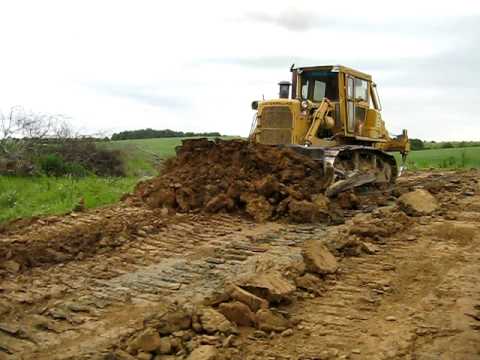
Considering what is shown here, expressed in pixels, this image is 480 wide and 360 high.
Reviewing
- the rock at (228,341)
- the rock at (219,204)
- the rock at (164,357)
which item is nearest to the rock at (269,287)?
the rock at (228,341)

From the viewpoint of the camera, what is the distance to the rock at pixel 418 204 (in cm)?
982

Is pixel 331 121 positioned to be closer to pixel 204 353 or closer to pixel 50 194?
pixel 50 194

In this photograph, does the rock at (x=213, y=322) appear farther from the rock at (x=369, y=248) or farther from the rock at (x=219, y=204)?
the rock at (x=219, y=204)

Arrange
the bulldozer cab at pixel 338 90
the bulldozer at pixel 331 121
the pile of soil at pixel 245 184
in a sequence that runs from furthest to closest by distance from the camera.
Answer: the bulldozer cab at pixel 338 90
the bulldozer at pixel 331 121
the pile of soil at pixel 245 184

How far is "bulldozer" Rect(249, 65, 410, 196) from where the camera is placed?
1145 centimetres

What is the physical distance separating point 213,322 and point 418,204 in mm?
6122

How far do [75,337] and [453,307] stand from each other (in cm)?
320

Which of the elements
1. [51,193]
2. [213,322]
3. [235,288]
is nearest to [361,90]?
[51,193]

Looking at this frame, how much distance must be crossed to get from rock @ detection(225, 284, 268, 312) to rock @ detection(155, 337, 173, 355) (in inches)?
35.2

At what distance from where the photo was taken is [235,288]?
531 centimetres

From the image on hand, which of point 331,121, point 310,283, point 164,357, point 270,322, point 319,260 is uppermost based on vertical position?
point 331,121

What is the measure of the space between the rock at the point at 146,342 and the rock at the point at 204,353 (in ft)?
0.93

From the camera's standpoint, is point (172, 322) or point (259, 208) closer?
point (172, 322)

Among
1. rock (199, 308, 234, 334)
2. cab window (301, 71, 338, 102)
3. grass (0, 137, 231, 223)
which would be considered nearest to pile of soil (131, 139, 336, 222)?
grass (0, 137, 231, 223)
